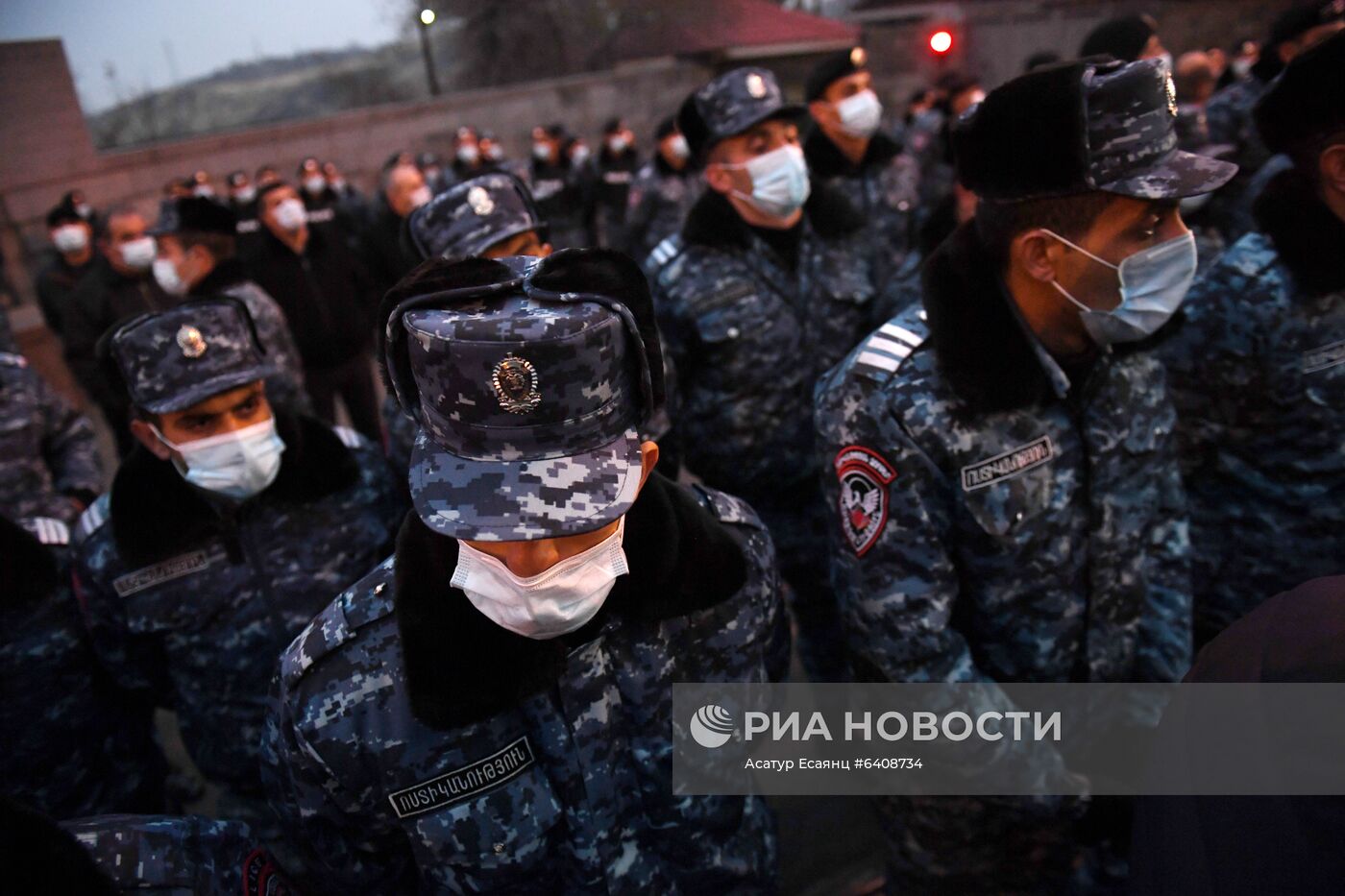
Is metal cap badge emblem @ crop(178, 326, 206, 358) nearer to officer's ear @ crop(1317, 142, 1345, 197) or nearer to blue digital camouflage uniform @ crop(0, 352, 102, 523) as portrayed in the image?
blue digital camouflage uniform @ crop(0, 352, 102, 523)

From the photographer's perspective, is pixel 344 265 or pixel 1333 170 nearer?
pixel 1333 170

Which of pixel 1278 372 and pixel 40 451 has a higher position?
pixel 1278 372

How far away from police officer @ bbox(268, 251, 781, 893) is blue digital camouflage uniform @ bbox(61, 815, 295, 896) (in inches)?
5.3

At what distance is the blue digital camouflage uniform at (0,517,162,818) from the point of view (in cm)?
202

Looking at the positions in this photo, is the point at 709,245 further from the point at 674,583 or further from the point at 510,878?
the point at 510,878

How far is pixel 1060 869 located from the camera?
2.12m

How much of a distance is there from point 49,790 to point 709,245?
2657 millimetres

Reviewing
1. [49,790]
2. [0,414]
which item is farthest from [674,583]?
[0,414]

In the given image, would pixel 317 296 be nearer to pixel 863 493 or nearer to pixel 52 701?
pixel 52 701

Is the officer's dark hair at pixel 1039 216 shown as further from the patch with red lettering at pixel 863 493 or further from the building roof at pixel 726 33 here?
the building roof at pixel 726 33

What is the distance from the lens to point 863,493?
5.88 ft

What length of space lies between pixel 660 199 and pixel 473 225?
5390 millimetres

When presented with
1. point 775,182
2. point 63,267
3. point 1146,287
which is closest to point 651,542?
point 1146,287

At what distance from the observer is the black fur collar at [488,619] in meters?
1.36
